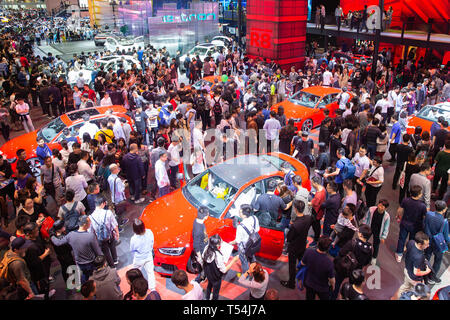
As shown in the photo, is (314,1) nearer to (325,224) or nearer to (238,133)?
(238,133)

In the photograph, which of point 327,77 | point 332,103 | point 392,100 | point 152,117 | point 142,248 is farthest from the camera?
point 327,77

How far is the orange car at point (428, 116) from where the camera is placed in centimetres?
972

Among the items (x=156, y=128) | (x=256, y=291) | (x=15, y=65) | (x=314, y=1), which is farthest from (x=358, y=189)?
(x=314, y=1)

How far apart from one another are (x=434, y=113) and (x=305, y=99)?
4006mm

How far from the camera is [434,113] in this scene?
32.7 feet

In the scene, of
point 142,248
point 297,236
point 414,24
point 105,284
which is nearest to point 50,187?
point 142,248

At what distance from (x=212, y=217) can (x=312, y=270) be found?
2042 millimetres

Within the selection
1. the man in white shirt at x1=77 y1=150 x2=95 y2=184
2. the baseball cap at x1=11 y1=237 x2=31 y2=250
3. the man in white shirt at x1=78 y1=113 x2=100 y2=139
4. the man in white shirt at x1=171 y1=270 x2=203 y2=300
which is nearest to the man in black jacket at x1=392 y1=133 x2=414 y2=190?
the man in white shirt at x1=171 y1=270 x2=203 y2=300

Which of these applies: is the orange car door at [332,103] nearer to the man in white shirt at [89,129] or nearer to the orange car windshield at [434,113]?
the orange car windshield at [434,113]

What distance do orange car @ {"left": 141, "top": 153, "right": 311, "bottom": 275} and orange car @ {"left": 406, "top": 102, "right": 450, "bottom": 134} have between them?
5.22m

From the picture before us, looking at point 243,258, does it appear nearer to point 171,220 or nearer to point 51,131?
point 171,220

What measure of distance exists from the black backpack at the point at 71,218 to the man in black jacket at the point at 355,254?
4110 millimetres

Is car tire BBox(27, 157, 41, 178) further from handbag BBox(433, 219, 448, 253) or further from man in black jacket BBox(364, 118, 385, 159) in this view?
handbag BBox(433, 219, 448, 253)

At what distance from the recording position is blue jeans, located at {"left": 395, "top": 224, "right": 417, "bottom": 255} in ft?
18.6
